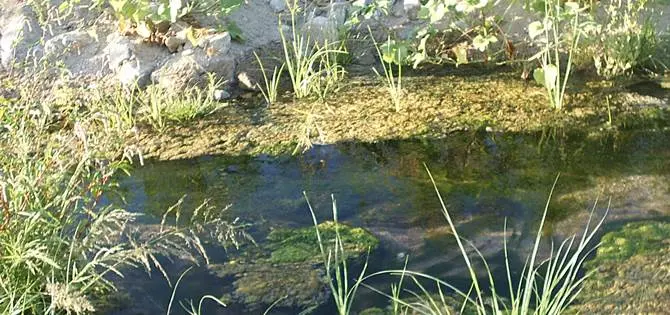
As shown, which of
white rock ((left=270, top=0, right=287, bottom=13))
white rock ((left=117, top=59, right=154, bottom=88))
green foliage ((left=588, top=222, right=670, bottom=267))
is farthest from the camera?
white rock ((left=270, top=0, right=287, bottom=13))

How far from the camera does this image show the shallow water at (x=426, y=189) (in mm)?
2639

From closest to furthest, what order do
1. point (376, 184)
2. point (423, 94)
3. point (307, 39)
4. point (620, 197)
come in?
point (620, 197) < point (376, 184) < point (423, 94) < point (307, 39)

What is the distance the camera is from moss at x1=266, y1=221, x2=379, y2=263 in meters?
2.62

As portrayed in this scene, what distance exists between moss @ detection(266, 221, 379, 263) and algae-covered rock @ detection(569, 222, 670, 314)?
729 mm

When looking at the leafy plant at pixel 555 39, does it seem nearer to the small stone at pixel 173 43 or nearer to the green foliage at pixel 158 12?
the green foliage at pixel 158 12

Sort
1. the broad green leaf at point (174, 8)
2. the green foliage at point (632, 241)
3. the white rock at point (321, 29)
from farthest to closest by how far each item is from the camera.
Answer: the white rock at point (321, 29)
the broad green leaf at point (174, 8)
the green foliage at point (632, 241)

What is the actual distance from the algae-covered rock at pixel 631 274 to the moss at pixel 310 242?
729 millimetres

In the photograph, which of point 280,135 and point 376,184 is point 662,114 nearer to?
point 376,184

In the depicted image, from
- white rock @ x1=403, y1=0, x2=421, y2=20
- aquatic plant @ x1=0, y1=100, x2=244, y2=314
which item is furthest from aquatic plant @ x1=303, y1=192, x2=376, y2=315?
white rock @ x1=403, y1=0, x2=421, y2=20

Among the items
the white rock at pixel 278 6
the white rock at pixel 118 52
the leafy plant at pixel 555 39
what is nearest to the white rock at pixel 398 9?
the white rock at pixel 278 6

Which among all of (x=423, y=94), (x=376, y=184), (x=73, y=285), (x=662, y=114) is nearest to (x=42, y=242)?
(x=73, y=285)

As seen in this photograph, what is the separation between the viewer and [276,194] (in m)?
3.08

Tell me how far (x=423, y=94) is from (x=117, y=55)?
161cm

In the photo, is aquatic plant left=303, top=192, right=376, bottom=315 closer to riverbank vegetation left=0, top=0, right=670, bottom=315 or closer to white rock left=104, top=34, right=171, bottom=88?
riverbank vegetation left=0, top=0, right=670, bottom=315
